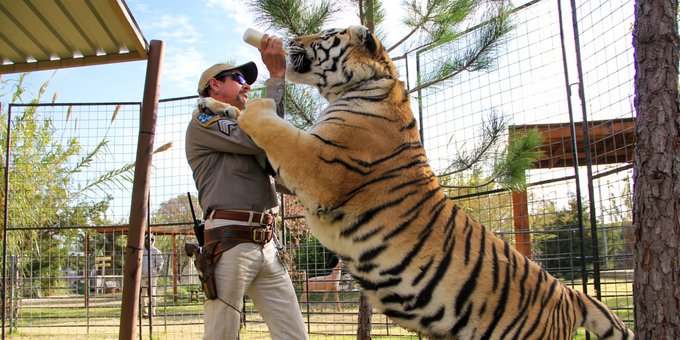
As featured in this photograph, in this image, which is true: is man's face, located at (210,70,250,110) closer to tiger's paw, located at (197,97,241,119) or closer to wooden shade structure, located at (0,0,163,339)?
tiger's paw, located at (197,97,241,119)

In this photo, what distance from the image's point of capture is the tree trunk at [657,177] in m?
2.75

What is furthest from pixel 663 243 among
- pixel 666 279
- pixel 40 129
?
pixel 40 129

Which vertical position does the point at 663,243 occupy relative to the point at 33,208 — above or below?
below

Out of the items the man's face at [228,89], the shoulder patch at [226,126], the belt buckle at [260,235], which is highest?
the man's face at [228,89]

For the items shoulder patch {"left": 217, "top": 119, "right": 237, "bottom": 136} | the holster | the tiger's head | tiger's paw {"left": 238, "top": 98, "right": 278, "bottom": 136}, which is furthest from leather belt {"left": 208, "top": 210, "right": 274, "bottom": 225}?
the tiger's head

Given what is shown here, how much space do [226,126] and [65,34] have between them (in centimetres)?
330

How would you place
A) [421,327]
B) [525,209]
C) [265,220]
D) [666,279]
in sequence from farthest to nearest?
1. [525,209]
2. [265,220]
3. [421,327]
4. [666,279]

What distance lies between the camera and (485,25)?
6301 mm

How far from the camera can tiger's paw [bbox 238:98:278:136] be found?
3.03 meters

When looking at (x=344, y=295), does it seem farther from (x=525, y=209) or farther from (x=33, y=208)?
(x=33, y=208)

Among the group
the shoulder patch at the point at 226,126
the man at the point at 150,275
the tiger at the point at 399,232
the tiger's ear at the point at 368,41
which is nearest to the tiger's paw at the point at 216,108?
the shoulder patch at the point at 226,126

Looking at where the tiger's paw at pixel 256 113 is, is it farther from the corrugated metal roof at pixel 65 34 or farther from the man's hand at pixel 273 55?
the corrugated metal roof at pixel 65 34

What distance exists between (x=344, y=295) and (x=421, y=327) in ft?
22.4

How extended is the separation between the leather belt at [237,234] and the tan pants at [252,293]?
0.04 meters
